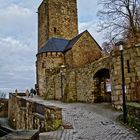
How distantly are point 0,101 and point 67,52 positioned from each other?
637 inches

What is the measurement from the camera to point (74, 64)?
124ft

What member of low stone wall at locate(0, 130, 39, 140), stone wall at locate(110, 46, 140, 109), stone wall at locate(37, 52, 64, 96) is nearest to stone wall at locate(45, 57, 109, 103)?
stone wall at locate(110, 46, 140, 109)

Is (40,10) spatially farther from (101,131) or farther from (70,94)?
(101,131)

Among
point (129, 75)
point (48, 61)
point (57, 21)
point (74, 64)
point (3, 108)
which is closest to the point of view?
point (129, 75)

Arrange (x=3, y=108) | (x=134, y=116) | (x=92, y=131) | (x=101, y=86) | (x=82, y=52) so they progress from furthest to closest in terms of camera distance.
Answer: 1. (x=3, y=108)
2. (x=82, y=52)
3. (x=101, y=86)
4. (x=134, y=116)
5. (x=92, y=131)

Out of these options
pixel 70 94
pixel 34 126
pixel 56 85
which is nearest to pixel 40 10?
pixel 56 85

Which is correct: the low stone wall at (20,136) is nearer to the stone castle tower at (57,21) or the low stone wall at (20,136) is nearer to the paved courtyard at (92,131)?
the paved courtyard at (92,131)

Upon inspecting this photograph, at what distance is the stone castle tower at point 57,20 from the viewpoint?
157 ft

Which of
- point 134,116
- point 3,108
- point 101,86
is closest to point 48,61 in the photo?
point 3,108

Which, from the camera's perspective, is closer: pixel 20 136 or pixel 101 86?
pixel 20 136

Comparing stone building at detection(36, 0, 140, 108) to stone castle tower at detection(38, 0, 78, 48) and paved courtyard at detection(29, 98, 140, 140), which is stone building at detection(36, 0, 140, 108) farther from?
A: paved courtyard at detection(29, 98, 140, 140)

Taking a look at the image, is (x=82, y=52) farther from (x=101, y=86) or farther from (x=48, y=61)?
(x=101, y=86)

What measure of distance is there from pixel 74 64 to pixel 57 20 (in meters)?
13.6

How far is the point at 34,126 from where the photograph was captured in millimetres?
17250
